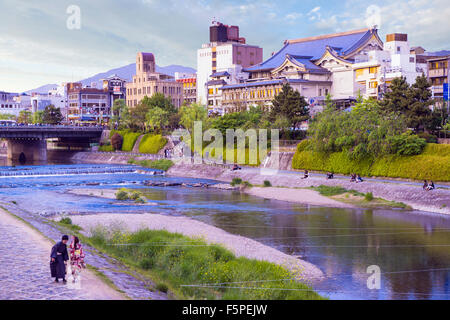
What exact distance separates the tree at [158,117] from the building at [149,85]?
3927cm

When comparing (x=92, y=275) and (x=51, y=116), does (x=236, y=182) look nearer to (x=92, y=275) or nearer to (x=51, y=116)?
(x=92, y=275)

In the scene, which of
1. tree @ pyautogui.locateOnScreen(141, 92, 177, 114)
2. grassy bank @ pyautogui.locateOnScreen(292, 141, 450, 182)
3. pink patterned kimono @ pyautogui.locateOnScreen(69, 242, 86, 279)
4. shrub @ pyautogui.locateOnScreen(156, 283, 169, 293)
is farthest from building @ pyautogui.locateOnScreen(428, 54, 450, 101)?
pink patterned kimono @ pyautogui.locateOnScreen(69, 242, 86, 279)

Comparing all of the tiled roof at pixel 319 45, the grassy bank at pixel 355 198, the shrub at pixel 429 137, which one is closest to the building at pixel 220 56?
the tiled roof at pixel 319 45

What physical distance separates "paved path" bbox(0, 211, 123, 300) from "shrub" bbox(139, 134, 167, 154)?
276 ft

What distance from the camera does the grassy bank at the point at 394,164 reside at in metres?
55.8

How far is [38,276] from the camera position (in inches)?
850

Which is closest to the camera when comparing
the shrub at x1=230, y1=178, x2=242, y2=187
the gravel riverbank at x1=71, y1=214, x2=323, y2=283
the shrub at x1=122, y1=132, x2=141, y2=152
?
the gravel riverbank at x1=71, y1=214, x2=323, y2=283

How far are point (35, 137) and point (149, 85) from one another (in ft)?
191

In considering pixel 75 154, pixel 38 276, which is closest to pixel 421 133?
pixel 38 276

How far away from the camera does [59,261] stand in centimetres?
2056

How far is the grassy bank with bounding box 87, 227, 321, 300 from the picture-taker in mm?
22500

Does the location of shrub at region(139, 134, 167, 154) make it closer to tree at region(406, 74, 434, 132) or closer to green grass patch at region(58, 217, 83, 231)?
tree at region(406, 74, 434, 132)

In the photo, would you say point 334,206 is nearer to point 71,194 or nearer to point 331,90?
point 71,194
